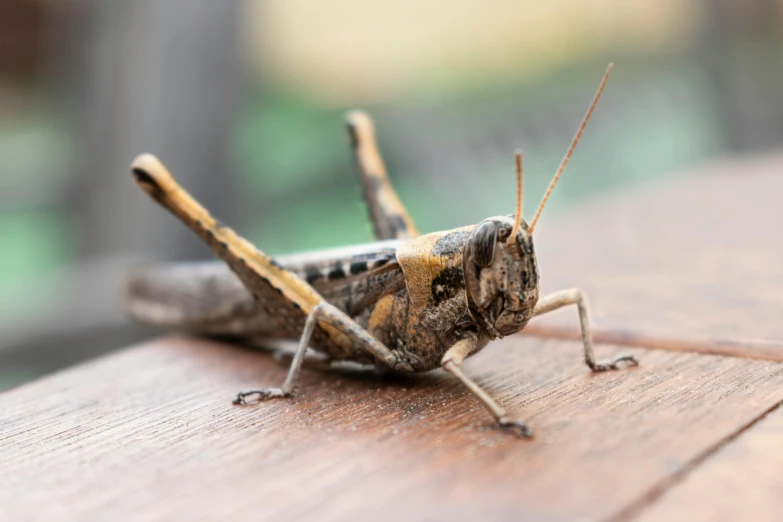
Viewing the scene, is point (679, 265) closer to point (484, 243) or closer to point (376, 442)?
point (484, 243)

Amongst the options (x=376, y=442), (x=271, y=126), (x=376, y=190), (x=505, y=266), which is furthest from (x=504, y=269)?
(x=271, y=126)

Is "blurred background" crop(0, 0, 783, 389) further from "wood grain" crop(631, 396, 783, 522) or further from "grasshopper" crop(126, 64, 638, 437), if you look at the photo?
"wood grain" crop(631, 396, 783, 522)

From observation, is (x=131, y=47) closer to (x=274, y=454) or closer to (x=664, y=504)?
(x=274, y=454)

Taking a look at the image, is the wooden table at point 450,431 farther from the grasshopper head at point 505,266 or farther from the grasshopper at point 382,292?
the grasshopper head at point 505,266

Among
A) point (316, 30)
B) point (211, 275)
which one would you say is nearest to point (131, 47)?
point (211, 275)

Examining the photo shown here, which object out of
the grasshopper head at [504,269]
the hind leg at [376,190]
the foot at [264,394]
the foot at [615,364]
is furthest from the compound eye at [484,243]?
the hind leg at [376,190]
